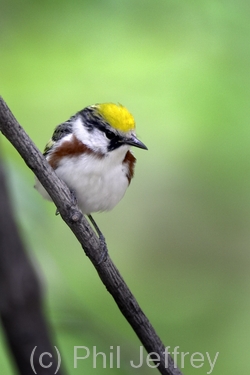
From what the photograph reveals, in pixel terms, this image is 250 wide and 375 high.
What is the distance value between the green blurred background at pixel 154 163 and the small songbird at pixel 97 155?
0.21 meters

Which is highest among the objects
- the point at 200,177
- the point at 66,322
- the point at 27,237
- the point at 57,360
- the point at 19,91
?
the point at 19,91

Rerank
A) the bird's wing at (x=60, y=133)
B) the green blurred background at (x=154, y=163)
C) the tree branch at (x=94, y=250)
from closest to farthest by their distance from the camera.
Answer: the tree branch at (x=94, y=250) → the green blurred background at (x=154, y=163) → the bird's wing at (x=60, y=133)

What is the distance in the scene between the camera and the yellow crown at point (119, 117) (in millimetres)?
2115

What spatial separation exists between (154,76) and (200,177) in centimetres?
92

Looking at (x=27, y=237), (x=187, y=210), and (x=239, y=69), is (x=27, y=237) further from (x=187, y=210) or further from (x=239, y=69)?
(x=187, y=210)

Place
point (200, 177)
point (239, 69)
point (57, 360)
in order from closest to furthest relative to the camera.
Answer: point (57, 360) < point (239, 69) < point (200, 177)

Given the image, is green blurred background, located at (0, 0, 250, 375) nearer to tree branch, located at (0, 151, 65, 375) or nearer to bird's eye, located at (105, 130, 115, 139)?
tree branch, located at (0, 151, 65, 375)

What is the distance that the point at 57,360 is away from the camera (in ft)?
5.16

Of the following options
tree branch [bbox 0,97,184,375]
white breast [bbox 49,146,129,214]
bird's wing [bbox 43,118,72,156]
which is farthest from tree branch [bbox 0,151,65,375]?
bird's wing [bbox 43,118,72,156]

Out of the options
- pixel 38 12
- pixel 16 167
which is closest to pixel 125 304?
pixel 16 167

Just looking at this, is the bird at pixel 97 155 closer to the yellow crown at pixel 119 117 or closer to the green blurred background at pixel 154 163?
the yellow crown at pixel 119 117

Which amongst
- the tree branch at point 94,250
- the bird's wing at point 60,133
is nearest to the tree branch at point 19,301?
the tree branch at point 94,250

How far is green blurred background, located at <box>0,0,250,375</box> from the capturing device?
1.80m

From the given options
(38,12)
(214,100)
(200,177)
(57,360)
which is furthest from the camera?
(200,177)
